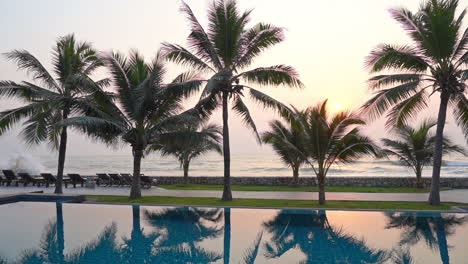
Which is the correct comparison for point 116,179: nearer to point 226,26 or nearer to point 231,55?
point 231,55

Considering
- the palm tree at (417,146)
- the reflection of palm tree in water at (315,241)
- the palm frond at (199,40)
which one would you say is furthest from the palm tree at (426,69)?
the palm tree at (417,146)

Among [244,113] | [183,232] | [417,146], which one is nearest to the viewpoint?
[183,232]

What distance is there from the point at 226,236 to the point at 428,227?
503 centimetres

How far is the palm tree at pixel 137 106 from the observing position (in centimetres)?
1455

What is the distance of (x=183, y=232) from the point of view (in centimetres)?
991

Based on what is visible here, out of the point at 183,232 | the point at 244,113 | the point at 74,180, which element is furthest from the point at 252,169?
the point at 183,232

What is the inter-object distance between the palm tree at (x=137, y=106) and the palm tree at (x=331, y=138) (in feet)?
13.5

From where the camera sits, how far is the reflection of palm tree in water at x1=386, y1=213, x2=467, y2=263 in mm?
8625

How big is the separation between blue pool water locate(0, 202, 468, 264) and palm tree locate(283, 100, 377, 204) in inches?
79.4

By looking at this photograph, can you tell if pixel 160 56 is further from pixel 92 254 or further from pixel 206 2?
pixel 92 254

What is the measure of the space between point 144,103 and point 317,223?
24.5 feet

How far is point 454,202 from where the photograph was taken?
13.9m

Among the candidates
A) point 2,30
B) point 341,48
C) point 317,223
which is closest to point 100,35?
point 2,30

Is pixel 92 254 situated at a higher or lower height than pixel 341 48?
lower
